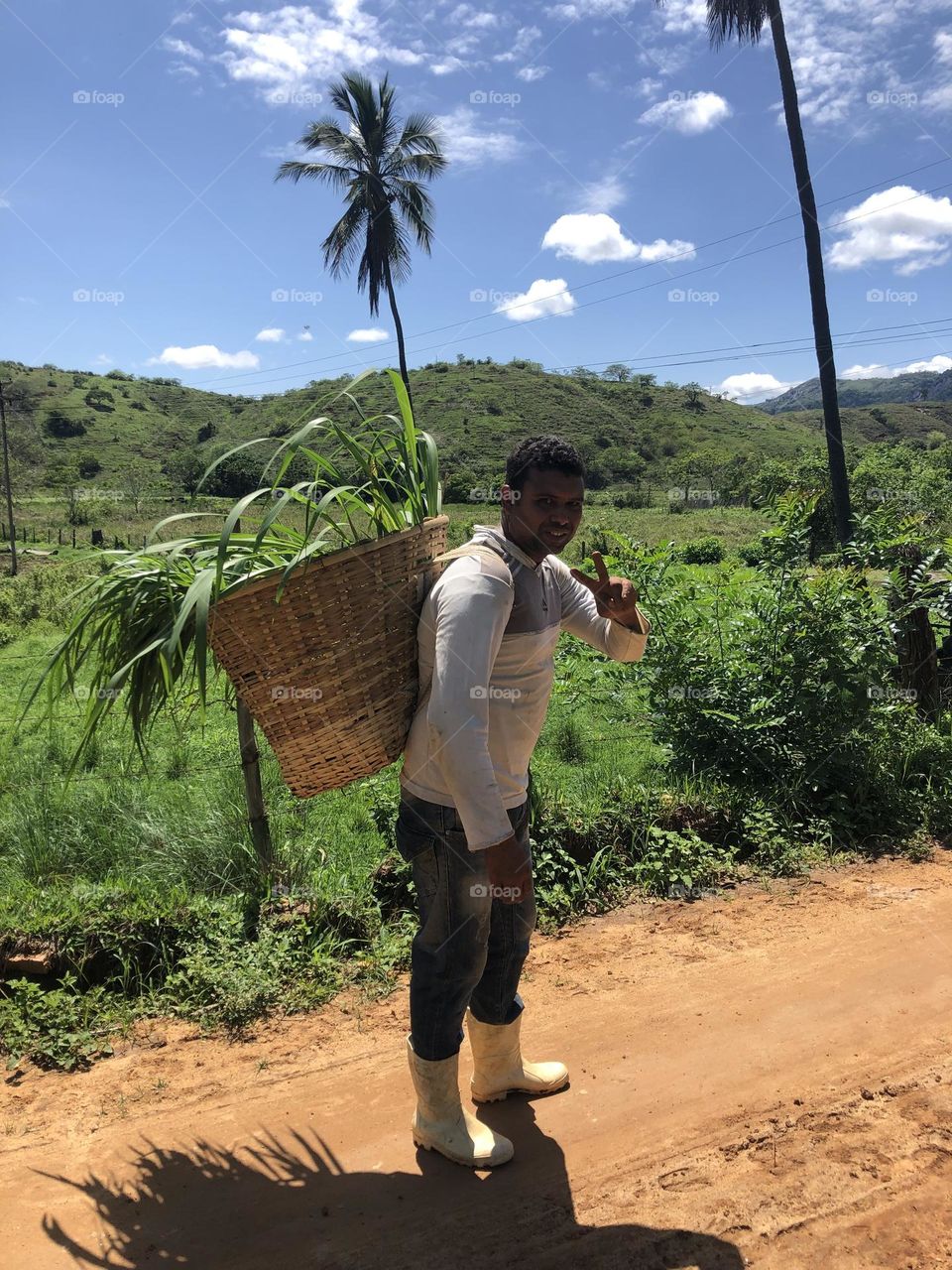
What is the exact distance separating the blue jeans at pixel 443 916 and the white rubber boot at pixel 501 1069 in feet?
0.83

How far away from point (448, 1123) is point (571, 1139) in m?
0.39

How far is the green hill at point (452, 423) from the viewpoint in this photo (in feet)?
166

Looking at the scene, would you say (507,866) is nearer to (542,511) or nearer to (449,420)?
(542,511)

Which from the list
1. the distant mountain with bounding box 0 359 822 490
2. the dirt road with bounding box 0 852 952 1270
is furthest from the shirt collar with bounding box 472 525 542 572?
the distant mountain with bounding box 0 359 822 490

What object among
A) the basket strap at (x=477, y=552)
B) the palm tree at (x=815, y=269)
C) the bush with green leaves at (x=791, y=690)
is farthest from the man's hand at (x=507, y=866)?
the palm tree at (x=815, y=269)

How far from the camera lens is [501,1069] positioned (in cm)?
255

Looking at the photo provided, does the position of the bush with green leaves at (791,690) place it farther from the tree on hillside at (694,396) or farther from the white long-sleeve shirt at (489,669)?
the tree on hillside at (694,396)

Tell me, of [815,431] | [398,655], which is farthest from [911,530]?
[815,431]

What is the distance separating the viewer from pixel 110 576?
7.69 ft

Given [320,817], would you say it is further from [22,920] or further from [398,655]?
[398,655]

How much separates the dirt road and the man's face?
1.69 meters

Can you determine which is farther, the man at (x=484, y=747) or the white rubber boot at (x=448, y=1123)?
the white rubber boot at (x=448, y=1123)

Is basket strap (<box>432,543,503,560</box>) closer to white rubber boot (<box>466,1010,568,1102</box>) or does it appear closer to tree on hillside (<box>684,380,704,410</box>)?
white rubber boot (<box>466,1010,568,1102</box>)

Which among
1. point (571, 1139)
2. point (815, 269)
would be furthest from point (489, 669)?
point (815, 269)
